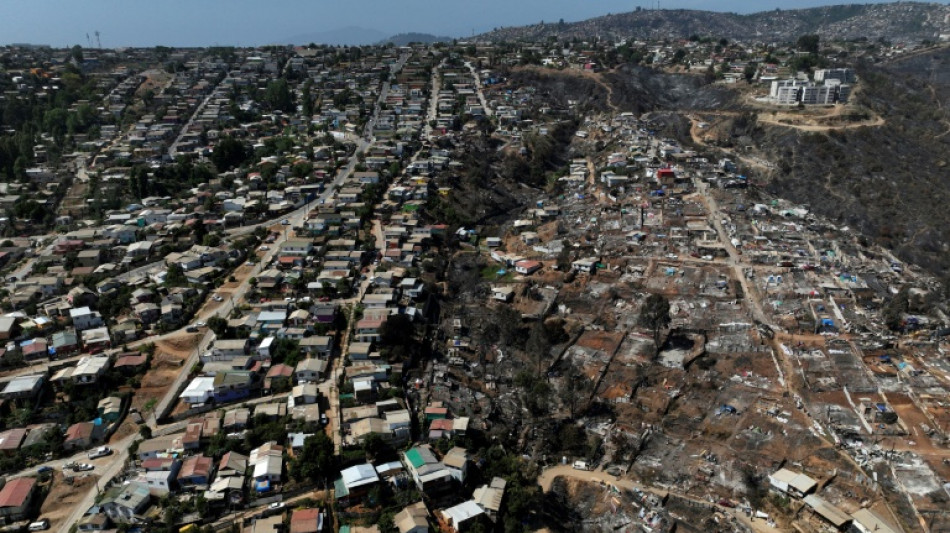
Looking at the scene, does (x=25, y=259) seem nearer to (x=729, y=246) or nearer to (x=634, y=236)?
(x=634, y=236)

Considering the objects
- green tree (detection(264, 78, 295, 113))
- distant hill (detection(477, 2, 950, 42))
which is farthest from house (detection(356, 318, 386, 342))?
distant hill (detection(477, 2, 950, 42))

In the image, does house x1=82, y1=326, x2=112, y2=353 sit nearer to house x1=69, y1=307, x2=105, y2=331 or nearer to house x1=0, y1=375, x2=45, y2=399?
house x1=69, y1=307, x2=105, y2=331

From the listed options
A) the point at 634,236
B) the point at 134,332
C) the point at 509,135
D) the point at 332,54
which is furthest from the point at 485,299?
the point at 332,54

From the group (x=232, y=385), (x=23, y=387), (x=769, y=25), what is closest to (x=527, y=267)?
(x=232, y=385)

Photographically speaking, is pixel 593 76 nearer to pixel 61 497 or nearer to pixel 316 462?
pixel 316 462

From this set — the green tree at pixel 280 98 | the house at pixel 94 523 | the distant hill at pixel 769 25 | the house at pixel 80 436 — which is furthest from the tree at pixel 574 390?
the distant hill at pixel 769 25
